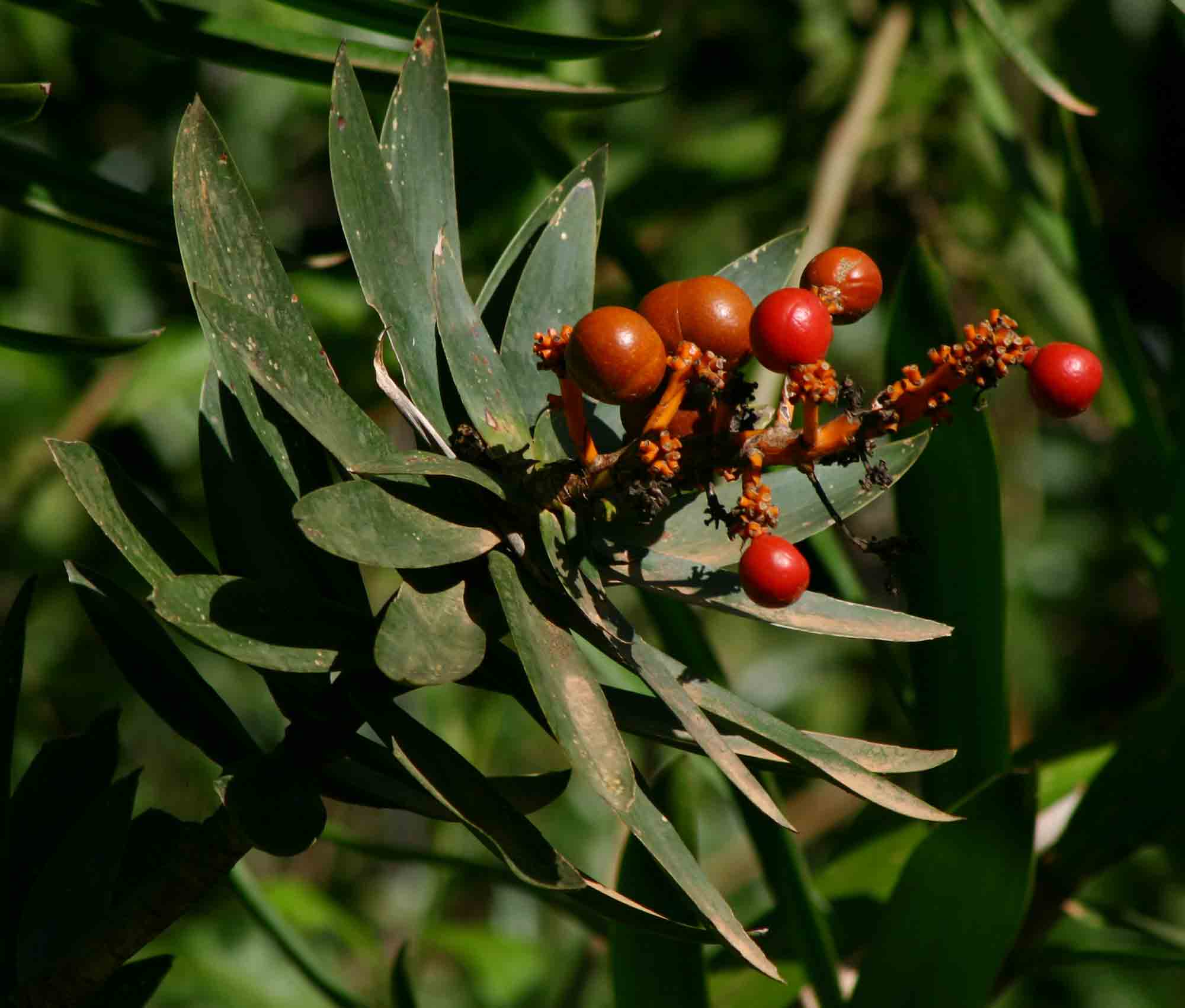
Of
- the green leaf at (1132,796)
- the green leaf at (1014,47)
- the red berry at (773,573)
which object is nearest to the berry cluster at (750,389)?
the red berry at (773,573)

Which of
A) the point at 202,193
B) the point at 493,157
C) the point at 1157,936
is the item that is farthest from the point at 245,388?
the point at 493,157

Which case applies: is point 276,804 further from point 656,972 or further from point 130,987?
point 656,972

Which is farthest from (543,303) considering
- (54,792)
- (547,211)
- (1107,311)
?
(1107,311)

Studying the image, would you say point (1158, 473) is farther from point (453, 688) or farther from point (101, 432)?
point (101, 432)

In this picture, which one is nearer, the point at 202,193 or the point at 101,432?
the point at 202,193

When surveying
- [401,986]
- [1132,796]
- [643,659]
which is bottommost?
[401,986]

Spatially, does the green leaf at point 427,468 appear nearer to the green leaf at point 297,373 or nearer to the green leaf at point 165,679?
the green leaf at point 297,373
